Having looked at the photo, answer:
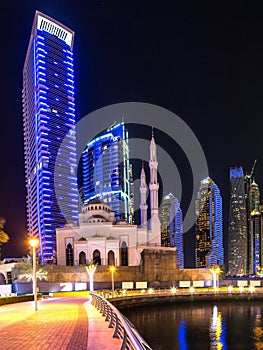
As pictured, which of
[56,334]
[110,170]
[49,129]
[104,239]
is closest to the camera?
[56,334]

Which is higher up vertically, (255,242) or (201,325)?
(201,325)

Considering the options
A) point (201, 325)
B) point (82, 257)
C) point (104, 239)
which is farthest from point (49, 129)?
point (201, 325)

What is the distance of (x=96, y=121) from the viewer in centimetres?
19062

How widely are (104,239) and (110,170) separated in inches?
3794

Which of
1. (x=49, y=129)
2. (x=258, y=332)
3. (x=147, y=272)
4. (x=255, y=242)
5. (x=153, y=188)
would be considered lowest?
(x=255, y=242)

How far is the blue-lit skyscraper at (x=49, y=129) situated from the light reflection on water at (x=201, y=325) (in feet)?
312

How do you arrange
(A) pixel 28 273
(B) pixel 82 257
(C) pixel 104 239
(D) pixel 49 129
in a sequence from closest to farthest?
1. (A) pixel 28 273
2. (C) pixel 104 239
3. (B) pixel 82 257
4. (D) pixel 49 129

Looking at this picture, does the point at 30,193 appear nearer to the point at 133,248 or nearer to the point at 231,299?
the point at 133,248

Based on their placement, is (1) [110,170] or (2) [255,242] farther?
(2) [255,242]

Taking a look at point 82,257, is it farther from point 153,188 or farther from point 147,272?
point 153,188

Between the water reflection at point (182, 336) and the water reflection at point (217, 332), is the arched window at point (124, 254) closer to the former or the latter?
the water reflection at point (217, 332)

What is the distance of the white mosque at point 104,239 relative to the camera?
74625mm

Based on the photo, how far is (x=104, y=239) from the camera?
74.6 m

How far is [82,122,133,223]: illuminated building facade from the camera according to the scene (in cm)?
16912
